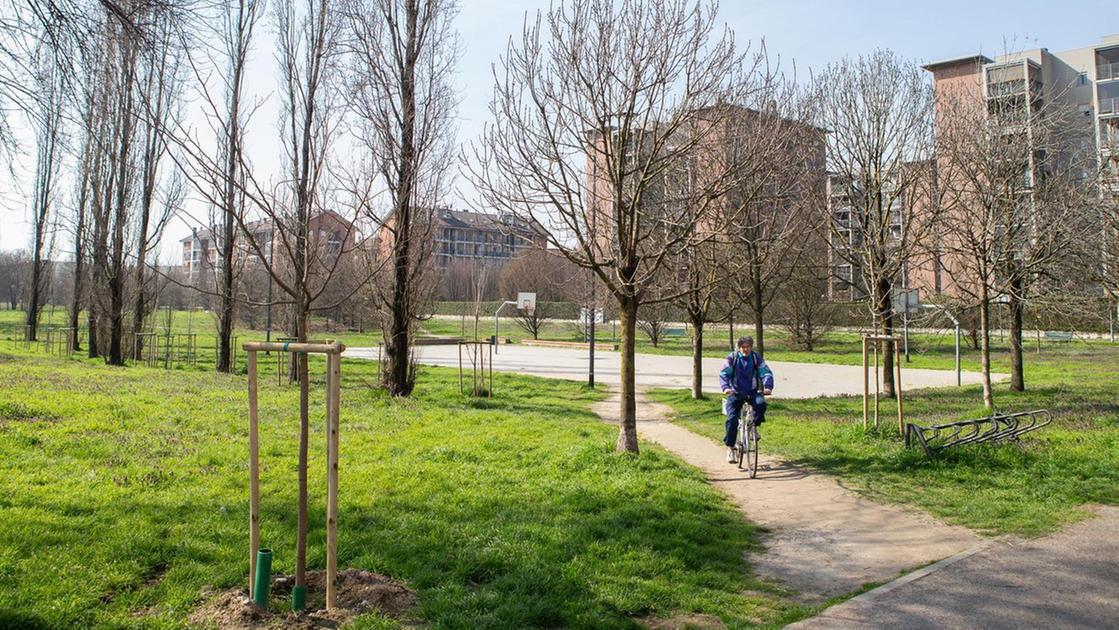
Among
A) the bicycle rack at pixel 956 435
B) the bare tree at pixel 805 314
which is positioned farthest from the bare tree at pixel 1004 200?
the bare tree at pixel 805 314

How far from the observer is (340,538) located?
5875 mm

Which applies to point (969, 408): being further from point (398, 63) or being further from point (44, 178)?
point (44, 178)

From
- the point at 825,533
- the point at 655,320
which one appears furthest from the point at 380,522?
the point at 655,320

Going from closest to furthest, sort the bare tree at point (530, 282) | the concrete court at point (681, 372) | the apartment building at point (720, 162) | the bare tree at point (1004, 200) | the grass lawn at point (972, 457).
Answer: the grass lawn at point (972, 457) < the apartment building at point (720, 162) < the bare tree at point (1004, 200) < the concrete court at point (681, 372) < the bare tree at point (530, 282)

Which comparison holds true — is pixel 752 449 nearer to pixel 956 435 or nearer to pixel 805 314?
pixel 956 435

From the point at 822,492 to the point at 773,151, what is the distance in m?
4.03

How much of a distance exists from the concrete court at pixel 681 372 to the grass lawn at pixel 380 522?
35.0 feet

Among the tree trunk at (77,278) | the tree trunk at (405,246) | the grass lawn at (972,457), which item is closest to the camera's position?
the grass lawn at (972,457)

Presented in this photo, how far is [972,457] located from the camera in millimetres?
9320

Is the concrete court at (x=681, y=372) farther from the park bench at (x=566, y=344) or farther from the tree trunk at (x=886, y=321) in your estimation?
the park bench at (x=566, y=344)

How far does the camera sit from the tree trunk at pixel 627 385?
9.56m

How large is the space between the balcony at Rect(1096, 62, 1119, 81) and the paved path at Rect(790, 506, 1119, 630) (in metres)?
55.2

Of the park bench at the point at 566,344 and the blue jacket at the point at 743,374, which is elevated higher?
the blue jacket at the point at 743,374

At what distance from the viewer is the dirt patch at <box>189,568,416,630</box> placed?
173 inches
